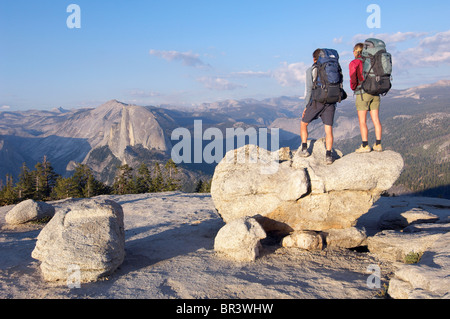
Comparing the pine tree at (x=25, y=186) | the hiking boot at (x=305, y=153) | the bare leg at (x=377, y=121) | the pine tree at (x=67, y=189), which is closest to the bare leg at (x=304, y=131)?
the hiking boot at (x=305, y=153)

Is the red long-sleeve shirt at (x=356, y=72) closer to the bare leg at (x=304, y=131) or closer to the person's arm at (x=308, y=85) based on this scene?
the person's arm at (x=308, y=85)

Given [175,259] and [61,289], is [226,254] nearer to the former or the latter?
[175,259]

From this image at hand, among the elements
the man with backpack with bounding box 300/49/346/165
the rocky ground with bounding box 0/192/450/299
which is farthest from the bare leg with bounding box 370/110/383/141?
the rocky ground with bounding box 0/192/450/299

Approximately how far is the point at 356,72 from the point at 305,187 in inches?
204

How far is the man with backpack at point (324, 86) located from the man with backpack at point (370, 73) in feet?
2.21

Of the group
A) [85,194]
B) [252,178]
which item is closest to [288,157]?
[252,178]

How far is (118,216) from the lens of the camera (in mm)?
11852

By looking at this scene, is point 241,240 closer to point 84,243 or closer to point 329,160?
point 329,160

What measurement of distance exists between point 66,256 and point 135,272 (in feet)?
7.85

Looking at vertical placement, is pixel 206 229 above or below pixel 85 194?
above

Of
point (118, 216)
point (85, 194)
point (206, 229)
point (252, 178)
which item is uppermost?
point (252, 178)

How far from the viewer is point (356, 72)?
11773mm

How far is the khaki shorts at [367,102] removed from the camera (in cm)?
1223

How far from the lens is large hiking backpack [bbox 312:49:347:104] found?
1166 centimetres
